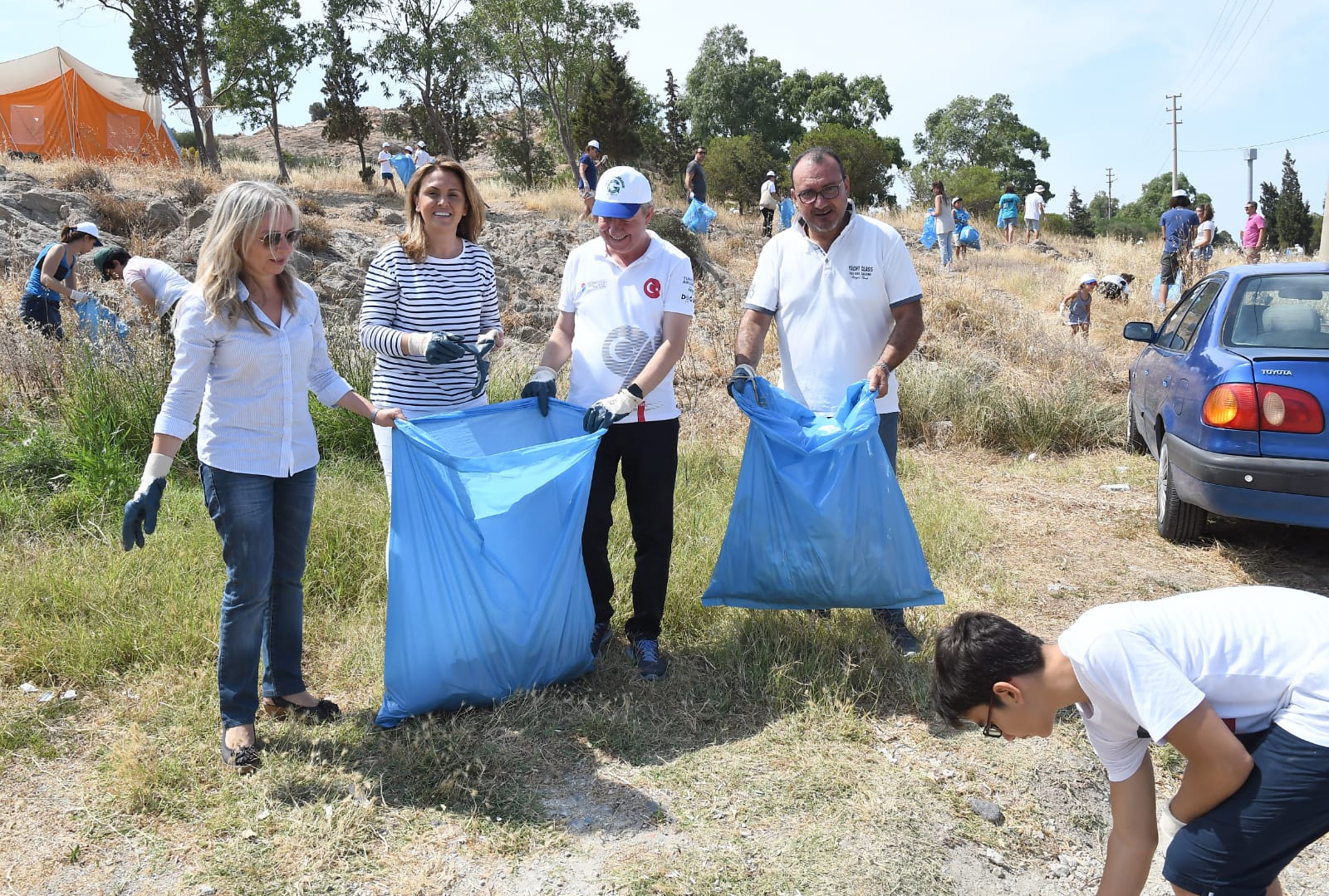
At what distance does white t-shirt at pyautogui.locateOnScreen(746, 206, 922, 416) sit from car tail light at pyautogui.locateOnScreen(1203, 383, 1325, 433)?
5.07 feet

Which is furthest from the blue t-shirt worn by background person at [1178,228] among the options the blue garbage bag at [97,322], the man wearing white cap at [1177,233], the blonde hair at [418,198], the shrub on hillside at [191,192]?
the shrub on hillside at [191,192]

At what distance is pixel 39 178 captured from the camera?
12734 mm

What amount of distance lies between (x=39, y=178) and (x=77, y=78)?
997 centimetres

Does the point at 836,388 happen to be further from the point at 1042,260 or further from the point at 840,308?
the point at 1042,260

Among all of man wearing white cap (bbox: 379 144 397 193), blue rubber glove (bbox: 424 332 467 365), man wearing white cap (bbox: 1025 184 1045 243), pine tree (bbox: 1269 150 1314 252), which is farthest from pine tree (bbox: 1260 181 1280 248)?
blue rubber glove (bbox: 424 332 467 365)

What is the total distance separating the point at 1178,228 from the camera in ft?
38.1

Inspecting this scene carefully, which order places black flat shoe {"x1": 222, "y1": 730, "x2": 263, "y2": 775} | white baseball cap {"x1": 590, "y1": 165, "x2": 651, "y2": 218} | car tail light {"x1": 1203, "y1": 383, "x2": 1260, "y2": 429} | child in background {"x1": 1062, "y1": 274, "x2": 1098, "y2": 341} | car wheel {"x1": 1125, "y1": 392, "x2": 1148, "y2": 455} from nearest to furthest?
1. black flat shoe {"x1": 222, "y1": 730, "x2": 263, "y2": 775}
2. white baseball cap {"x1": 590, "y1": 165, "x2": 651, "y2": 218}
3. car tail light {"x1": 1203, "y1": 383, "x2": 1260, "y2": 429}
4. car wheel {"x1": 1125, "y1": 392, "x2": 1148, "y2": 455}
5. child in background {"x1": 1062, "y1": 274, "x2": 1098, "y2": 341}

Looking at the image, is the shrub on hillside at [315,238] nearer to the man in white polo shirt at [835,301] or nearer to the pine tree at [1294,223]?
the man in white polo shirt at [835,301]

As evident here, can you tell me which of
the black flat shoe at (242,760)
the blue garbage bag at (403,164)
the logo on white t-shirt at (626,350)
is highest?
the blue garbage bag at (403,164)

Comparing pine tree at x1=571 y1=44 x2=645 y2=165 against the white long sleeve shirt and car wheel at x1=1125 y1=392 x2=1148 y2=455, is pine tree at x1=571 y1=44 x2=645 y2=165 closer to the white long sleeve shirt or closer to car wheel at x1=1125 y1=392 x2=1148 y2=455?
car wheel at x1=1125 y1=392 x2=1148 y2=455

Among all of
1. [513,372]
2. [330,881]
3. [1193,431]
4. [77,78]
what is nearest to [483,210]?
[330,881]

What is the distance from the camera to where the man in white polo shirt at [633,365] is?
3195 mm

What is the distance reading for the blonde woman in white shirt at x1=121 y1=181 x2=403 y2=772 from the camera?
2658 millimetres

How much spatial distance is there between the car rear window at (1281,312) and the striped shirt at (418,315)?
3.43 m
